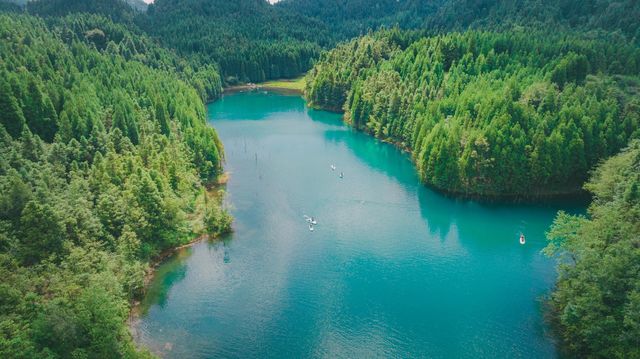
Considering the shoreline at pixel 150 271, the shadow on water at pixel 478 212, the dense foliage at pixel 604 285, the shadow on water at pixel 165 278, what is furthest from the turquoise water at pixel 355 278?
the dense foliage at pixel 604 285

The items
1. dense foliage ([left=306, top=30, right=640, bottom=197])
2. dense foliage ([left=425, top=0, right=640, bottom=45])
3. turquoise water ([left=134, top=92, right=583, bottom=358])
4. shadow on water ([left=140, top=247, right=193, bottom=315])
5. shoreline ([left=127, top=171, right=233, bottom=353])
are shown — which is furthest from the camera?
dense foliage ([left=425, top=0, right=640, bottom=45])

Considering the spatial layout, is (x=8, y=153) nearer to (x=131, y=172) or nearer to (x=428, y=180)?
(x=131, y=172)

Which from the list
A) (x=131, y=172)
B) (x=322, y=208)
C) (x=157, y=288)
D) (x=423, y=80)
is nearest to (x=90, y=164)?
(x=131, y=172)

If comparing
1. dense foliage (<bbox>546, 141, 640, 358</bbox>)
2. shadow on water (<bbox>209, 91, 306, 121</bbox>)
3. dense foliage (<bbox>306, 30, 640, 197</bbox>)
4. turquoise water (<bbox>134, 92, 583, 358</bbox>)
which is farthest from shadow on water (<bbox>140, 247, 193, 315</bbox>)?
shadow on water (<bbox>209, 91, 306, 121</bbox>)

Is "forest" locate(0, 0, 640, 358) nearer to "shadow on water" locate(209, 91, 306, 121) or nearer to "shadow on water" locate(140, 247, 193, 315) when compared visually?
"shadow on water" locate(140, 247, 193, 315)

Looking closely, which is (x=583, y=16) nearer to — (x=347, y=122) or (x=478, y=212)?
(x=347, y=122)
